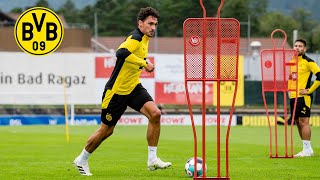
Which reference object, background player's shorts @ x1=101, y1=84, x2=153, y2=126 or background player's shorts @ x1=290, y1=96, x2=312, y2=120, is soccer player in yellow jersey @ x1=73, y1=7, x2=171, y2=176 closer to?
background player's shorts @ x1=101, y1=84, x2=153, y2=126

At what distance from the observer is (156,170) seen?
14.2 metres

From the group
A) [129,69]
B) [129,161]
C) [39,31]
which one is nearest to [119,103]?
[129,69]

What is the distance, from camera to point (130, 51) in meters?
13.2

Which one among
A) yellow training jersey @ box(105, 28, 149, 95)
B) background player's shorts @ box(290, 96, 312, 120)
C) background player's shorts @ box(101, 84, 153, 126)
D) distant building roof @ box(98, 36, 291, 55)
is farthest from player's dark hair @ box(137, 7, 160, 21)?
distant building roof @ box(98, 36, 291, 55)

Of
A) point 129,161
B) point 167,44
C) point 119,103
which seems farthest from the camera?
point 167,44

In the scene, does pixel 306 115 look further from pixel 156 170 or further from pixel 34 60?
pixel 34 60

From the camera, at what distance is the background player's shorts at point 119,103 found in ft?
44.5

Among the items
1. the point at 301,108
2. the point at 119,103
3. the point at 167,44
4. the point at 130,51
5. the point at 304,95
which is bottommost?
the point at 167,44

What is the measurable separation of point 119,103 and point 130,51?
87 centimetres

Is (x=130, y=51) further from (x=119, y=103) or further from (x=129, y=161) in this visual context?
(x=129, y=161)

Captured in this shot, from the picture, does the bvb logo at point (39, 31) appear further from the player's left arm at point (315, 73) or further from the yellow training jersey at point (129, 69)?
the yellow training jersey at point (129, 69)

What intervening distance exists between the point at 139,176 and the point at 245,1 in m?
66.8

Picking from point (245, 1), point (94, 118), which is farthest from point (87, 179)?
point (245, 1)

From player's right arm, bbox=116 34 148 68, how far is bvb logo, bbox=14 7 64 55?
744 cm
